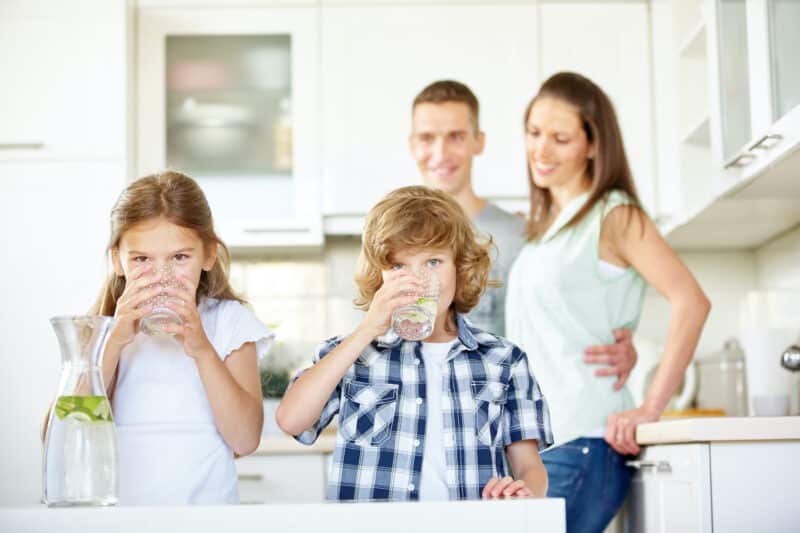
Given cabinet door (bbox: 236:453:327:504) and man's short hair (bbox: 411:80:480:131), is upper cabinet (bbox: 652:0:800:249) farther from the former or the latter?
cabinet door (bbox: 236:453:327:504)

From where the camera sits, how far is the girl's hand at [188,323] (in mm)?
1340

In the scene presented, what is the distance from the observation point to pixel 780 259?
3021mm

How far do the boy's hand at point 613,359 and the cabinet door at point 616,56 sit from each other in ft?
3.77

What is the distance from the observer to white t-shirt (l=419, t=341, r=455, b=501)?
1452mm

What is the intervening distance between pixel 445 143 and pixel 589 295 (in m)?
0.61

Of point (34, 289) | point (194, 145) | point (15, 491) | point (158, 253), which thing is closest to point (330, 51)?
point (194, 145)

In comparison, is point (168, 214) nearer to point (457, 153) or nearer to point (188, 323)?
point (188, 323)

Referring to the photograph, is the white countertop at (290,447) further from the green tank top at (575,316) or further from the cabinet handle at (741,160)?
the cabinet handle at (741,160)

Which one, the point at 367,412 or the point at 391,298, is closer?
the point at 391,298

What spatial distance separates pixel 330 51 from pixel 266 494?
120cm

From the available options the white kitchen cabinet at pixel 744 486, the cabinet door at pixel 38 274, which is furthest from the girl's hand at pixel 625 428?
the cabinet door at pixel 38 274

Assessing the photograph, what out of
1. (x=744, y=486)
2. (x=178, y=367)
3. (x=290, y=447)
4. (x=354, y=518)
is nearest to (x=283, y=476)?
(x=290, y=447)

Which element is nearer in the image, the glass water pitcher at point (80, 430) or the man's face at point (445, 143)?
the glass water pitcher at point (80, 430)

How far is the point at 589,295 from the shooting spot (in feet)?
6.53
